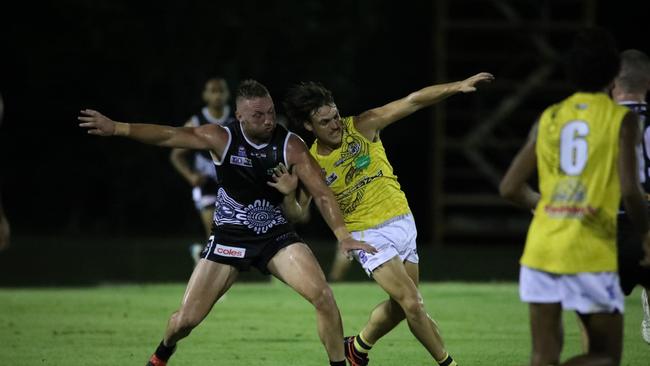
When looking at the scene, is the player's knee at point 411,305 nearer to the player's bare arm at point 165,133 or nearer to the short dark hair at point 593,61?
the player's bare arm at point 165,133

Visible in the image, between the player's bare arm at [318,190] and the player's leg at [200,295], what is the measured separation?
86cm

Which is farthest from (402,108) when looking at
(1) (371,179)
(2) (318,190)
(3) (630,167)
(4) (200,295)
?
(3) (630,167)

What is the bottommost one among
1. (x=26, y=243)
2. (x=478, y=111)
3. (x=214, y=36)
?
(x=26, y=243)

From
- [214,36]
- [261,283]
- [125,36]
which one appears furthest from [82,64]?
[261,283]

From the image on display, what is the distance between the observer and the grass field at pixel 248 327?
10039mm

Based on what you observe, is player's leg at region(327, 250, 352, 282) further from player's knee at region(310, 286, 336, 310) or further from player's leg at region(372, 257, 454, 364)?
player's knee at region(310, 286, 336, 310)

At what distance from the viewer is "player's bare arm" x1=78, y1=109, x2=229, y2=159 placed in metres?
7.97

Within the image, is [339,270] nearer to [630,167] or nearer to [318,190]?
[318,190]

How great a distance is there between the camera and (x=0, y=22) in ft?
91.5

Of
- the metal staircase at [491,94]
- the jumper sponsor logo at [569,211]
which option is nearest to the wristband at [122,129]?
the jumper sponsor logo at [569,211]

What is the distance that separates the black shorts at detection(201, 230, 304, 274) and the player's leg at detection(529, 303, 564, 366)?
2.64 metres

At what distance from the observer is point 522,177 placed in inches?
243

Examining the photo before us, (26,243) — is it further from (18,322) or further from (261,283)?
(18,322)

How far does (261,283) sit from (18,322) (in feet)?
19.7
